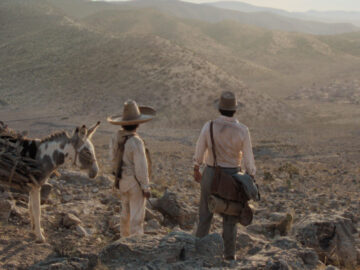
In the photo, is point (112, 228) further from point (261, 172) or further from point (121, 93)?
point (121, 93)

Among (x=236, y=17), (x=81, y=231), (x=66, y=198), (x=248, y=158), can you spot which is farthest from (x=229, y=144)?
(x=236, y=17)

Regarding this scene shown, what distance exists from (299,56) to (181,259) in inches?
2625

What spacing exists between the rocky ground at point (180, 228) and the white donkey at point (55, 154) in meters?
0.48

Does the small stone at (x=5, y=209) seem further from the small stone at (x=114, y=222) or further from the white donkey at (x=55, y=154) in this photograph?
the small stone at (x=114, y=222)

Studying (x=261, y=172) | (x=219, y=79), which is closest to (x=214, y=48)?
(x=219, y=79)

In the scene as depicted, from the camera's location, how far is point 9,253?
5.31 m

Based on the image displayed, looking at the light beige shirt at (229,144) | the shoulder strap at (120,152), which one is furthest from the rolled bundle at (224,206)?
the shoulder strap at (120,152)

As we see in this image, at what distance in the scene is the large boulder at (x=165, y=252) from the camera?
4086mm

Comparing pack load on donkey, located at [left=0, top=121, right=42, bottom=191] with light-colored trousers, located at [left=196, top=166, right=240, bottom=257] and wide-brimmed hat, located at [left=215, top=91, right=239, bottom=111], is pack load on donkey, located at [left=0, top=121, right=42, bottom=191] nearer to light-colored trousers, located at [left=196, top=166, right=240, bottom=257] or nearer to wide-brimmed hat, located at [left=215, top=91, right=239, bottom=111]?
light-colored trousers, located at [left=196, top=166, right=240, bottom=257]

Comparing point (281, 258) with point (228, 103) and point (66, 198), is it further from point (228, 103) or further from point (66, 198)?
point (66, 198)

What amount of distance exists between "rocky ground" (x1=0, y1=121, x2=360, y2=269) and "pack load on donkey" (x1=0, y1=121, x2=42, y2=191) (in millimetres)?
720

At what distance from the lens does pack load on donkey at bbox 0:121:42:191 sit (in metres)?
5.73

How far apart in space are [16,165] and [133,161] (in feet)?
5.74

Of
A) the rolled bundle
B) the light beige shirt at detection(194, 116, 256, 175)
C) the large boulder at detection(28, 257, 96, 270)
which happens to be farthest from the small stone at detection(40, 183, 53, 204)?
the rolled bundle
